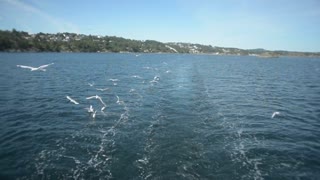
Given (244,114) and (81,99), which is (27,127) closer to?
(81,99)

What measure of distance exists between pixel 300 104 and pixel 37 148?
33.0 meters

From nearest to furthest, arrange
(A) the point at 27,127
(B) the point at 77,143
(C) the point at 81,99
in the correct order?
1. (B) the point at 77,143
2. (A) the point at 27,127
3. (C) the point at 81,99

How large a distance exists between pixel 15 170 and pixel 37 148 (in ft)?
10.8

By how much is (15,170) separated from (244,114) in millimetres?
22386

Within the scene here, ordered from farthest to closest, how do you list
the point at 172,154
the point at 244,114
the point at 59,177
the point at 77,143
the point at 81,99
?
the point at 81,99
the point at 244,114
the point at 77,143
the point at 172,154
the point at 59,177

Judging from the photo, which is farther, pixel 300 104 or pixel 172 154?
pixel 300 104

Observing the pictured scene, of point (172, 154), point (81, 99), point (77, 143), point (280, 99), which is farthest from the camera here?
point (280, 99)

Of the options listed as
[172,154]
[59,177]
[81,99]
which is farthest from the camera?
[81,99]

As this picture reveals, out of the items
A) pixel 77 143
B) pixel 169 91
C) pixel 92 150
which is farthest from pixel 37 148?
pixel 169 91

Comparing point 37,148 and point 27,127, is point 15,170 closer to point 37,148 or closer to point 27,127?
point 37,148

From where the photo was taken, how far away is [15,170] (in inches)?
625

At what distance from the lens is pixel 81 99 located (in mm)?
35219

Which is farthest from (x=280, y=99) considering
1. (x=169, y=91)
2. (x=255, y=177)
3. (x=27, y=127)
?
(x=27, y=127)

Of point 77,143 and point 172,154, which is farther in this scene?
point 77,143
